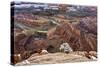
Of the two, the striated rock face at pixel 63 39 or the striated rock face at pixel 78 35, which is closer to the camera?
the striated rock face at pixel 63 39

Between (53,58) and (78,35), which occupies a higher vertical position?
(78,35)

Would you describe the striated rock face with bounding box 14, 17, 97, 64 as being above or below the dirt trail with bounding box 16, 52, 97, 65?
above

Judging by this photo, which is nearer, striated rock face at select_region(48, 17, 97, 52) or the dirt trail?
the dirt trail

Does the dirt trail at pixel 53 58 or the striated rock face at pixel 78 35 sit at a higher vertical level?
the striated rock face at pixel 78 35

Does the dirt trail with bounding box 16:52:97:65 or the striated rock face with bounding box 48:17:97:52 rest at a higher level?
the striated rock face with bounding box 48:17:97:52

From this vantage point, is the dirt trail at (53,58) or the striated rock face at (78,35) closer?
the dirt trail at (53,58)

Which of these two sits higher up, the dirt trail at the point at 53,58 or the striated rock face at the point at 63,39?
the striated rock face at the point at 63,39

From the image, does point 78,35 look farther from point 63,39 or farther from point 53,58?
point 53,58

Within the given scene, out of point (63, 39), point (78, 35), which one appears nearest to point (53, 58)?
point (63, 39)

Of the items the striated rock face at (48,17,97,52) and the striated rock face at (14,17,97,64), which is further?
the striated rock face at (48,17,97,52)
